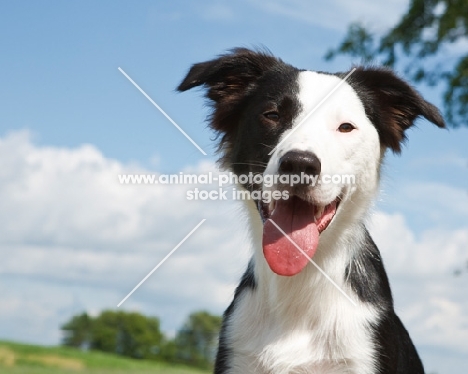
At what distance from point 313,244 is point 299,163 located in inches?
23.0

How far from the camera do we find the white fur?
4250mm

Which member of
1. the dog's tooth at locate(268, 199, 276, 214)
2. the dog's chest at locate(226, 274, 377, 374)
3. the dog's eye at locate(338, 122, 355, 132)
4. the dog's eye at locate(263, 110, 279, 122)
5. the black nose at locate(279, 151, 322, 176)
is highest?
the dog's eye at locate(263, 110, 279, 122)

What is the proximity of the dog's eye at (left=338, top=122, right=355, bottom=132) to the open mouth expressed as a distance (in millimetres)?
530

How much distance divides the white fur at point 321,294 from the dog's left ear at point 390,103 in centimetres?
26

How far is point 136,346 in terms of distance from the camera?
38.8ft

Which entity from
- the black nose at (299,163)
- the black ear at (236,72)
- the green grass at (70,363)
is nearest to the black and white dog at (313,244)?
the black nose at (299,163)

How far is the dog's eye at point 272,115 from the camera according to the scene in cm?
459

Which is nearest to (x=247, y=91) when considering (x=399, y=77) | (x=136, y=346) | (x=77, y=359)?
(x=399, y=77)

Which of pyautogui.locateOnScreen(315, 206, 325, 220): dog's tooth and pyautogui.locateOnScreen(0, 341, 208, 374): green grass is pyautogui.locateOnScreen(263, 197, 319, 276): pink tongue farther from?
pyautogui.locateOnScreen(0, 341, 208, 374): green grass

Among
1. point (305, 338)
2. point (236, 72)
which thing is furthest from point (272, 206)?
point (236, 72)

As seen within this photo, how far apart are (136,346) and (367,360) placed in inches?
319

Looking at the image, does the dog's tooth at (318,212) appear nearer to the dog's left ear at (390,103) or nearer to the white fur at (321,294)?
the white fur at (321,294)

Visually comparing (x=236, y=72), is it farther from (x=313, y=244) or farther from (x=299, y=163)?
(x=313, y=244)

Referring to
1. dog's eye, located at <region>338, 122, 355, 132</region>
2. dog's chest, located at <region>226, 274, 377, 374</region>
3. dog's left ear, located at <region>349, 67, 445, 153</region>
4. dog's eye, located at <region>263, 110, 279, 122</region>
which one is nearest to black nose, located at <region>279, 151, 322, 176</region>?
dog's eye, located at <region>338, 122, 355, 132</region>
